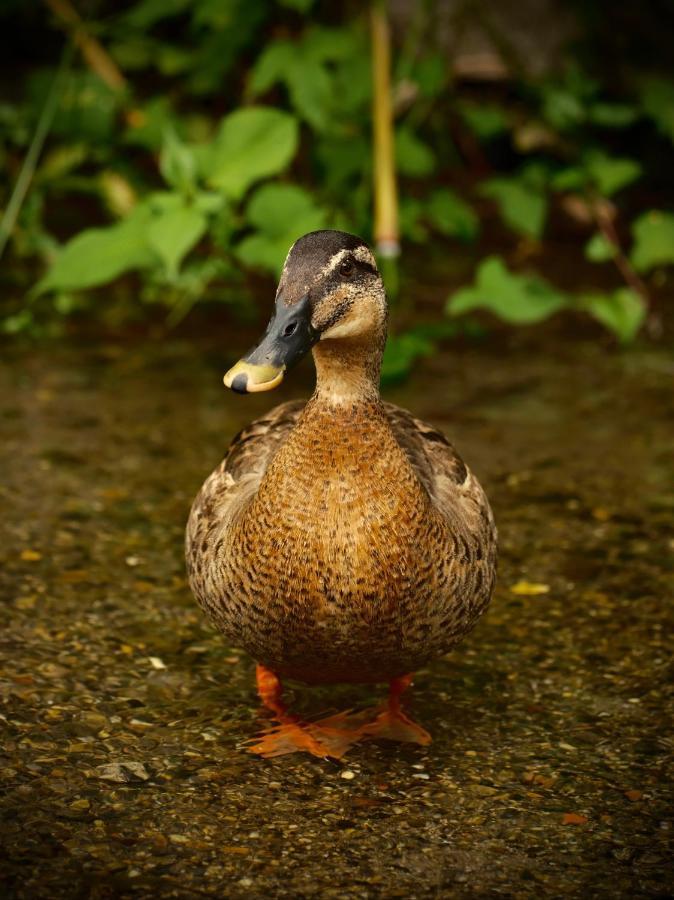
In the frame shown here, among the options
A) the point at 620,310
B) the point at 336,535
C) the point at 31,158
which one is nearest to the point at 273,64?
the point at 31,158

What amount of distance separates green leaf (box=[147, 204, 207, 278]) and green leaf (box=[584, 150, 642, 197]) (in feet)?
7.54

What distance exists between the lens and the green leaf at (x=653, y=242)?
6633 millimetres

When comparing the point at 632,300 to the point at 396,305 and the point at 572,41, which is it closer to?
the point at 396,305

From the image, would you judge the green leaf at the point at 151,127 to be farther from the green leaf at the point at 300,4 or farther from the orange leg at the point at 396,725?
the orange leg at the point at 396,725

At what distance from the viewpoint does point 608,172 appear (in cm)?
668

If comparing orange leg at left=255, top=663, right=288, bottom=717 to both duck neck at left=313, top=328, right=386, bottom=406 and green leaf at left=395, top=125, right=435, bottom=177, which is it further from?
green leaf at left=395, top=125, right=435, bottom=177

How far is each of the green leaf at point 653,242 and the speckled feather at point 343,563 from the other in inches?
136

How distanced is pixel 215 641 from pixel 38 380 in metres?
2.70

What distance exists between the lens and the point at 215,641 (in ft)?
14.0

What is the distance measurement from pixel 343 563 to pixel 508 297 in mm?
3026

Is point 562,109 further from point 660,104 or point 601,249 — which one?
point 601,249

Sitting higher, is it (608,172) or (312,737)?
(608,172)

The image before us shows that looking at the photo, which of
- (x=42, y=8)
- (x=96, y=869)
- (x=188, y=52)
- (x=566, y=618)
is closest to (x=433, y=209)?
(x=188, y=52)

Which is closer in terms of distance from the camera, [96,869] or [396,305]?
[96,869]
